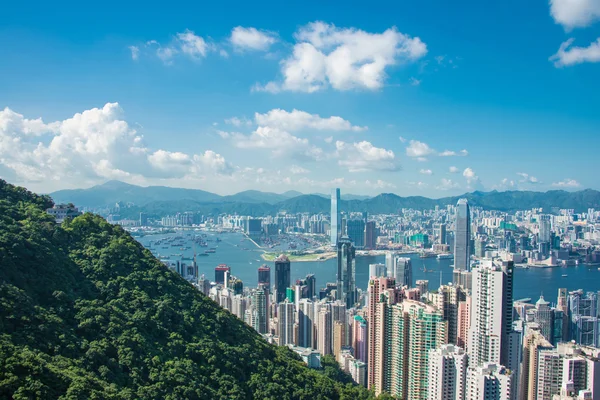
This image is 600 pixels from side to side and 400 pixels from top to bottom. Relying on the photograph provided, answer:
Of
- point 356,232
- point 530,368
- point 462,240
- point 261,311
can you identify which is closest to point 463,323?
point 530,368

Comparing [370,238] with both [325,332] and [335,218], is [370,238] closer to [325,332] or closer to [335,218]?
[335,218]

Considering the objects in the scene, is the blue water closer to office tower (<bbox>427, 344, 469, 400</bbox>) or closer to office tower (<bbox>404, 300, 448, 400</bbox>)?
office tower (<bbox>404, 300, 448, 400</bbox>)

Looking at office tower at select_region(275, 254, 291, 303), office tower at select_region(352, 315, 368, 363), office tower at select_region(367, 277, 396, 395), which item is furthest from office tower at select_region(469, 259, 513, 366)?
office tower at select_region(275, 254, 291, 303)

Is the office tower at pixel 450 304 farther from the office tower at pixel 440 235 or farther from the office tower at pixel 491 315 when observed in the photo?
the office tower at pixel 440 235

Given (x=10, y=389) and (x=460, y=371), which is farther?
(x=460, y=371)

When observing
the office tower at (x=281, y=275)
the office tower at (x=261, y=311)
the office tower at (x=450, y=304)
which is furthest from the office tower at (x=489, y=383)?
the office tower at (x=281, y=275)

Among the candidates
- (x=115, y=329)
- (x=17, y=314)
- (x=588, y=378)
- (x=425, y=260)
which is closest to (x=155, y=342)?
(x=115, y=329)

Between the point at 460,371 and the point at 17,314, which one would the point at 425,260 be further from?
the point at 17,314

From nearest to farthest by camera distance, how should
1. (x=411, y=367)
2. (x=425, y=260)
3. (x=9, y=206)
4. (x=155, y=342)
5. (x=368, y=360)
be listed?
1. (x=155, y=342)
2. (x=9, y=206)
3. (x=411, y=367)
4. (x=368, y=360)
5. (x=425, y=260)
